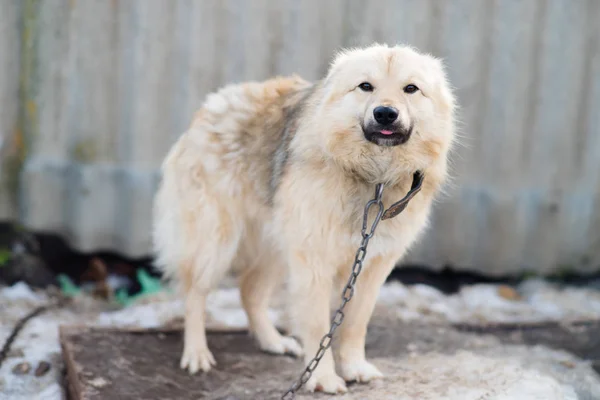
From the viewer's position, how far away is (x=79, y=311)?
5.24 metres

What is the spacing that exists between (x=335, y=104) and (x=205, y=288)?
1440 mm

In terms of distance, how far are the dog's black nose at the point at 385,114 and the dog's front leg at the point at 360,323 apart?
0.87 metres

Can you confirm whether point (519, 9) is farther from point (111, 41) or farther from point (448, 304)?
point (111, 41)

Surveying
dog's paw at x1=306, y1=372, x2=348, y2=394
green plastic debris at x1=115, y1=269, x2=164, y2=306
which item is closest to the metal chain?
dog's paw at x1=306, y1=372, x2=348, y2=394

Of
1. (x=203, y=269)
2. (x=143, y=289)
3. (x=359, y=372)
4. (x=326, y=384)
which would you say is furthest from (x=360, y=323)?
(x=143, y=289)

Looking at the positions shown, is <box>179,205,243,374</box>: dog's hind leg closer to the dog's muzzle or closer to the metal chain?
the metal chain

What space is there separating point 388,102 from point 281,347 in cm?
187

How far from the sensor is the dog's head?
330 centimetres

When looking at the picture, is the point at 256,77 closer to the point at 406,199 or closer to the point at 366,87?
the point at 366,87

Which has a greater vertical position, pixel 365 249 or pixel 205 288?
pixel 365 249

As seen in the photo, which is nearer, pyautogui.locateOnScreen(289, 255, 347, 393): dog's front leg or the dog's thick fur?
the dog's thick fur

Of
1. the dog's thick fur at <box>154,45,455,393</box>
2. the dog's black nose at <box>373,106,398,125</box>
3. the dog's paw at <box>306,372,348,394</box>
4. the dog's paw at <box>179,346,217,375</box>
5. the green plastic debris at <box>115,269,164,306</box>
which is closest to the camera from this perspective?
the dog's black nose at <box>373,106,398,125</box>

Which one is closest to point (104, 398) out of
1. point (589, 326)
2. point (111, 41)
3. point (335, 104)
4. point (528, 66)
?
point (335, 104)

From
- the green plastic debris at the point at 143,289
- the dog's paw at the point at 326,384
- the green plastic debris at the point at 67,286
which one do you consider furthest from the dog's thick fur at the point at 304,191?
the green plastic debris at the point at 67,286
